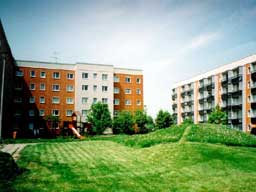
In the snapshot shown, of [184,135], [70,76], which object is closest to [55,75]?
[70,76]

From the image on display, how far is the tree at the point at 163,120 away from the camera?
6912cm

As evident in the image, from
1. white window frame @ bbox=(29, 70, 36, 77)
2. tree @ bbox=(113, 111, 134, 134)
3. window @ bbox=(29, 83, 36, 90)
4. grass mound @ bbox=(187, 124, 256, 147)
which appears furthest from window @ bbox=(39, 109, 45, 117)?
grass mound @ bbox=(187, 124, 256, 147)

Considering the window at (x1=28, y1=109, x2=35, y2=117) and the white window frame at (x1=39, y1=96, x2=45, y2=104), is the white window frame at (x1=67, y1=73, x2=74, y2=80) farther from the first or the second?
the window at (x1=28, y1=109, x2=35, y2=117)

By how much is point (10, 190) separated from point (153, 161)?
28.0 feet

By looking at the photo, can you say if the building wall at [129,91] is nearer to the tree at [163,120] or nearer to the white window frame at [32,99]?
the tree at [163,120]

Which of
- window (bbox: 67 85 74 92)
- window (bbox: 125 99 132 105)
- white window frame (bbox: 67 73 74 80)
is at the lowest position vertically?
window (bbox: 125 99 132 105)

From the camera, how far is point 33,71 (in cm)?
5666

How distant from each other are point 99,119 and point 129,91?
15.2m

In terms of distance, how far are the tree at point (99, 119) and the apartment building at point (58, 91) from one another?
7.15m

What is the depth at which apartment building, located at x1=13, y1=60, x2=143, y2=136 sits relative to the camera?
2185 inches

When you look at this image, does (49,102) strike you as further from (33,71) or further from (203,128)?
(203,128)

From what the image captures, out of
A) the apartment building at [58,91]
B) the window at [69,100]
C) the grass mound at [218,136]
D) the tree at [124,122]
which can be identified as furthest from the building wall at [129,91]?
the grass mound at [218,136]

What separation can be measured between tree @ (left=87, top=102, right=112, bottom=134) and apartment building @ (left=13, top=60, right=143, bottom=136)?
7.15m

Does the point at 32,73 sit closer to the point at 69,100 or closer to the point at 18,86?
the point at 18,86
